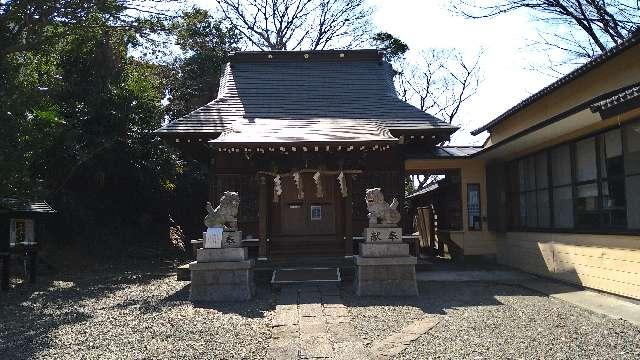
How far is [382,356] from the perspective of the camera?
5.17 metres

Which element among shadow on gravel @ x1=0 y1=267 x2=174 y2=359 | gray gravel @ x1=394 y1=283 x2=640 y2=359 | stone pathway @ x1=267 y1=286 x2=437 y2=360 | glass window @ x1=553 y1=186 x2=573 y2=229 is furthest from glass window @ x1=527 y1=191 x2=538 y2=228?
shadow on gravel @ x1=0 y1=267 x2=174 y2=359

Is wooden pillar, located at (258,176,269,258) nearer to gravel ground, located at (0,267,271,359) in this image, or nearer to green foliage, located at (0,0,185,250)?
gravel ground, located at (0,267,271,359)

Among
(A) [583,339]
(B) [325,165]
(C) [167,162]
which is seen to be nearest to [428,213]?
(B) [325,165]

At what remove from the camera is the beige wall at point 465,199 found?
42.7ft

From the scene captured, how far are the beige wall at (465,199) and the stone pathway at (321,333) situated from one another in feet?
19.6

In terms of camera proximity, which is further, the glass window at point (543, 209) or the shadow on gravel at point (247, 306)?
the glass window at point (543, 209)

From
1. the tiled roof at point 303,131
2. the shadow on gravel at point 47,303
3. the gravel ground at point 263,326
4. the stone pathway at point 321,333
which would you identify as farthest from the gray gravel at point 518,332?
the shadow on gravel at point 47,303

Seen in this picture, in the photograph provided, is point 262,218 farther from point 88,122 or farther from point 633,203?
point 88,122

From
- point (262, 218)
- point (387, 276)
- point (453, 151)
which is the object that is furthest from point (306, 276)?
point (453, 151)

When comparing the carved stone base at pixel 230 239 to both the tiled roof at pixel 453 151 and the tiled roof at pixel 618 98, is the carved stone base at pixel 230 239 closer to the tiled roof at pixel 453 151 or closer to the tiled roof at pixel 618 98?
the tiled roof at pixel 618 98

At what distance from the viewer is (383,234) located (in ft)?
28.3

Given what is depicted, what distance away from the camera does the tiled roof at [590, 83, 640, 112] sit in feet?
20.2

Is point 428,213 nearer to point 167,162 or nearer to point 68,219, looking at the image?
point 167,162

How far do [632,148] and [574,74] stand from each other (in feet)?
7.62
